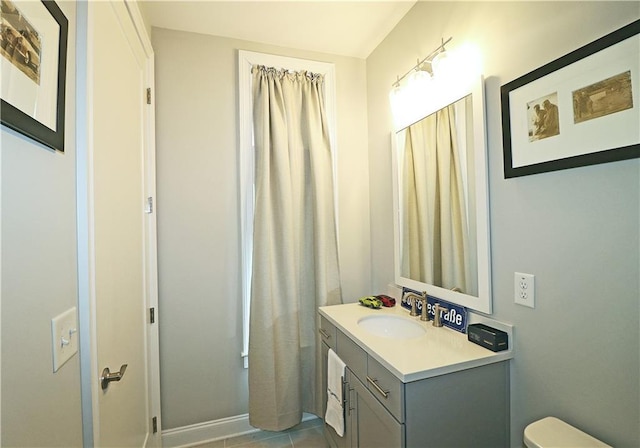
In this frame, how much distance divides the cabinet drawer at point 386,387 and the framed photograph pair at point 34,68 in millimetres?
1278

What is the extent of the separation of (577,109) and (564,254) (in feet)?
1.57

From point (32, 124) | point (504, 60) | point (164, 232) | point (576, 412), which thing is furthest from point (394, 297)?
point (32, 124)

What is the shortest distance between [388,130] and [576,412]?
1.67 metres

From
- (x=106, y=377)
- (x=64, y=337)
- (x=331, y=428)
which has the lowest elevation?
(x=331, y=428)

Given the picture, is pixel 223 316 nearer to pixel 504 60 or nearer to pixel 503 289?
pixel 503 289

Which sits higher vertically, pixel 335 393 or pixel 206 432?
pixel 335 393

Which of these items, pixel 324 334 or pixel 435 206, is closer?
pixel 435 206

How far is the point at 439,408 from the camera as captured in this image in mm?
1088

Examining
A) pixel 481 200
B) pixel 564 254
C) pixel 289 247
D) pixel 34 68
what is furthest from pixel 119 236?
pixel 564 254

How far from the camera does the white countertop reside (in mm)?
1070

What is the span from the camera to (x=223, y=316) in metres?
1.96

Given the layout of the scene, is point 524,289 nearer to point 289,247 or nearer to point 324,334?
point 324,334

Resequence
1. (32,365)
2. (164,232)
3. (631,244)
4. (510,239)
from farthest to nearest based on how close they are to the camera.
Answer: (164,232)
(510,239)
(631,244)
(32,365)

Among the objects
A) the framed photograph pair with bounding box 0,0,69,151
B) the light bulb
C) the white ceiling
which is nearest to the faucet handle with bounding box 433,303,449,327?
the light bulb
